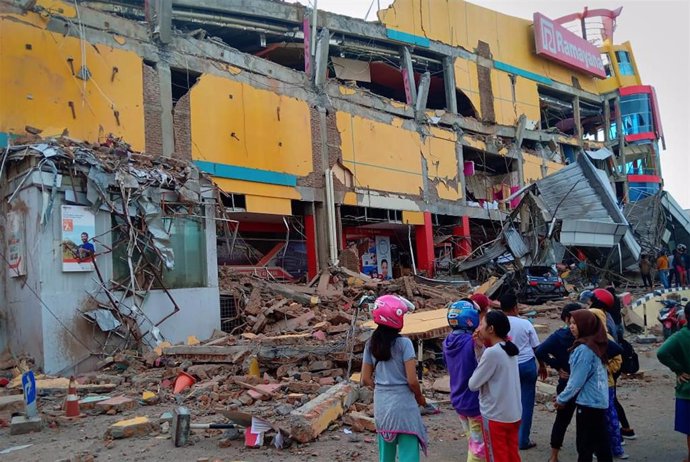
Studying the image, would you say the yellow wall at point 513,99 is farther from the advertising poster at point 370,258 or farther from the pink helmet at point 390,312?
the pink helmet at point 390,312

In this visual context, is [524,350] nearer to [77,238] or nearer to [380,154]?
[77,238]

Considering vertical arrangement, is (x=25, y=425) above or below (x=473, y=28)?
below

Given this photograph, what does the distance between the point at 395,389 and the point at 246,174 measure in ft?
53.3

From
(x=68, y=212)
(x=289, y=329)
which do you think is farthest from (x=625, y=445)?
(x=68, y=212)

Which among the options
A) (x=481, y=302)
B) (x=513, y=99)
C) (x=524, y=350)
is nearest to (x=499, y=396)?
(x=524, y=350)

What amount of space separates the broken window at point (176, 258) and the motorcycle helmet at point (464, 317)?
323 inches

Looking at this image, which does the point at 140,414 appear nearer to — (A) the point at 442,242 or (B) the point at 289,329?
(B) the point at 289,329

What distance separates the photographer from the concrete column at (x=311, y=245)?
21.5m

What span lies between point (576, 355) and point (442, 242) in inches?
933

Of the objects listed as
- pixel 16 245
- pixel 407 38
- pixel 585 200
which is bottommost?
pixel 16 245

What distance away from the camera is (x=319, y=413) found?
227 inches

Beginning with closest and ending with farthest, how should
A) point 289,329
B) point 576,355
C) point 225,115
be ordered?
point 576,355 < point 289,329 < point 225,115

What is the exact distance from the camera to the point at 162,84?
1762cm

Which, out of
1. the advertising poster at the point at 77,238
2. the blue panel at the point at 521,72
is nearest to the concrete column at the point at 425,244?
the blue panel at the point at 521,72
